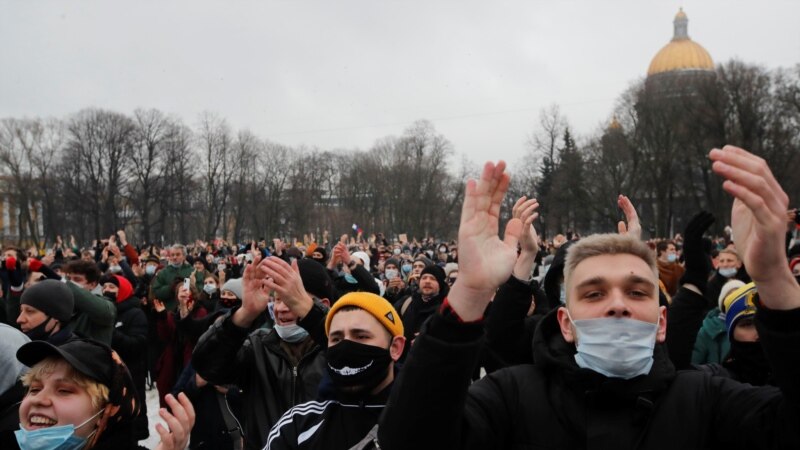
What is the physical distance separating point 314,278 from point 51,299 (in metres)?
1.80

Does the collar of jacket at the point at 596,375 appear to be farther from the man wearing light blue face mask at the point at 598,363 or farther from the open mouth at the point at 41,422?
the open mouth at the point at 41,422

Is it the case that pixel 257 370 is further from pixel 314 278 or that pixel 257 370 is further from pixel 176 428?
pixel 176 428

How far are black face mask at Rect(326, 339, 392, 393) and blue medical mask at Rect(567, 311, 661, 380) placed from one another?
1.12m

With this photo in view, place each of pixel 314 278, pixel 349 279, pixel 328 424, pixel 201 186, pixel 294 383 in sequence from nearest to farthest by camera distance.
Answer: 1. pixel 328 424
2. pixel 294 383
3. pixel 314 278
4. pixel 349 279
5. pixel 201 186

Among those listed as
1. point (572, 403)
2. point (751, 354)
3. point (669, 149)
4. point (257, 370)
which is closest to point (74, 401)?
point (257, 370)

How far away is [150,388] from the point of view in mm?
10898

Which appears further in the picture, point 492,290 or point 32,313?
point 32,313

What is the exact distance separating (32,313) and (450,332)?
3831 millimetres

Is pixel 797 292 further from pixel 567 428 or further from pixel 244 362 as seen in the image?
pixel 244 362

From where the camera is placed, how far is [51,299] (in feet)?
15.0

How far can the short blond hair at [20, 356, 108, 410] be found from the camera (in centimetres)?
270

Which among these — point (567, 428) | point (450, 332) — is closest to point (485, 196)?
point (450, 332)

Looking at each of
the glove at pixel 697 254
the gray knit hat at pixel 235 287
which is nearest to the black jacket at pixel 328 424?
the glove at pixel 697 254

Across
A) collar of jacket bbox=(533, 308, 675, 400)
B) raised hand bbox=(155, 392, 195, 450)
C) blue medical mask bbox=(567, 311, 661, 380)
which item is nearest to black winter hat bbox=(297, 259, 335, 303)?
raised hand bbox=(155, 392, 195, 450)
